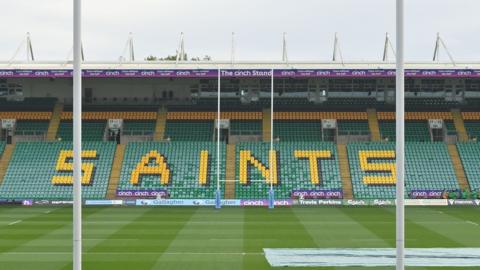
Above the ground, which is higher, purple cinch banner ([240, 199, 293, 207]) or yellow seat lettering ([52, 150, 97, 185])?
yellow seat lettering ([52, 150, 97, 185])

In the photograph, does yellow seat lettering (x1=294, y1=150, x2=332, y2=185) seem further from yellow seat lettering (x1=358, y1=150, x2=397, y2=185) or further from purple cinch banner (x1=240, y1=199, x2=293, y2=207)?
purple cinch banner (x1=240, y1=199, x2=293, y2=207)

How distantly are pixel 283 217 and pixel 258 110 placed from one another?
17979mm

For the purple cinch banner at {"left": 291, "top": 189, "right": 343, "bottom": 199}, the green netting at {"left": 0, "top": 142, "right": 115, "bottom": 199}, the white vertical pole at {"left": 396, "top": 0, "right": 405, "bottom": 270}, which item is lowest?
the purple cinch banner at {"left": 291, "top": 189, "right": 343, "bottom": 199}

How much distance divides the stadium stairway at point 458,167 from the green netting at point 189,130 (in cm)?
1776

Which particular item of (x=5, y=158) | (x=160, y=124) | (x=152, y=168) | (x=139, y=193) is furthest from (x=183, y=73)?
(x=5, y=158)

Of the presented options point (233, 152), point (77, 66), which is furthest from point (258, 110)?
point (77, 66)

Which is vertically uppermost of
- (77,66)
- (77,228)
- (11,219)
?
(77,66)

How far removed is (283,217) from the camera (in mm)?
37750

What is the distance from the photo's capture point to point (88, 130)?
53.3 metres

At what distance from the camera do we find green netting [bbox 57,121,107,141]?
52.8 m

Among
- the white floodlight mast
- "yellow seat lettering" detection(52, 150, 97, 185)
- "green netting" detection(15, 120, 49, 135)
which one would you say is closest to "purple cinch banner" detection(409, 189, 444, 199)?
"yellow seat lettering" detection(52, 150, 97, 185)

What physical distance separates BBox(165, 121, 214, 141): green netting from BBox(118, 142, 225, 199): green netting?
1144mm

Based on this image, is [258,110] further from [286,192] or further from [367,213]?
[367,213]

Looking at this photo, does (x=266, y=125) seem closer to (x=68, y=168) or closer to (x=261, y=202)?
(x=261, y=202)
